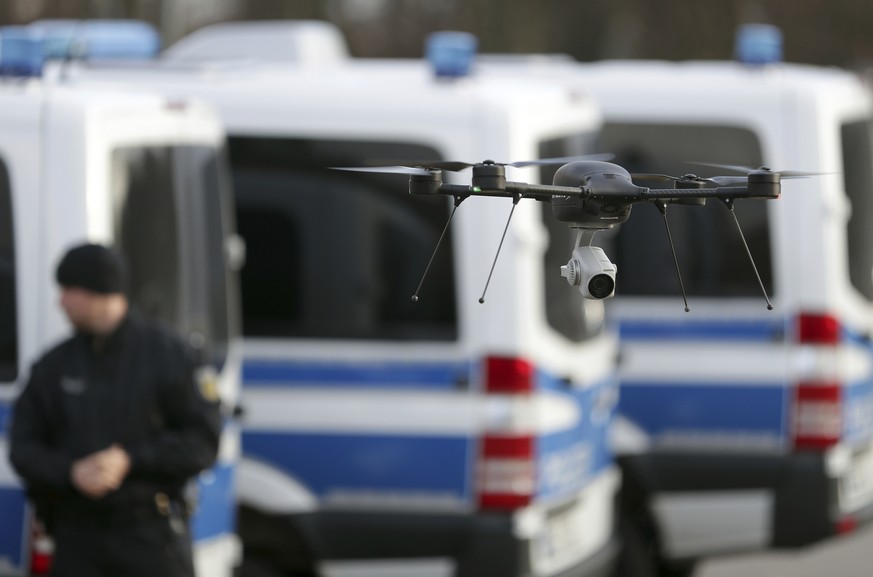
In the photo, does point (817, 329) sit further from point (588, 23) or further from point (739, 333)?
point (588, 23)

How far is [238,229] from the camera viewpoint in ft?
20.3

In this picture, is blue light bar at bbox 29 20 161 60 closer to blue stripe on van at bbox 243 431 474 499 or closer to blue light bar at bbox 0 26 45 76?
blue light bar at bbox 0 26 45 76

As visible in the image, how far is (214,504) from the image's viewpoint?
5383mm

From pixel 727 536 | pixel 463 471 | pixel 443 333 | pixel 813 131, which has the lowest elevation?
pixel 727 536

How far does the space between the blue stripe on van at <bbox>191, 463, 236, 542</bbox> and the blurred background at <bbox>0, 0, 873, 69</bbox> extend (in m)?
18.3

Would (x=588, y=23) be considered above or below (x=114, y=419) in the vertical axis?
above

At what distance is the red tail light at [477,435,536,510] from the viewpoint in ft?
19.5

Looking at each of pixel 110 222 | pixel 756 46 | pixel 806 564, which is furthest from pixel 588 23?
pixel 110 222

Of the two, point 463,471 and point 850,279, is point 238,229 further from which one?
point 850,279

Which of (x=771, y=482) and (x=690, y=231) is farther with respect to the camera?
(x=690, y=231)

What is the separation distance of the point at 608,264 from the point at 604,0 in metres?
29.5

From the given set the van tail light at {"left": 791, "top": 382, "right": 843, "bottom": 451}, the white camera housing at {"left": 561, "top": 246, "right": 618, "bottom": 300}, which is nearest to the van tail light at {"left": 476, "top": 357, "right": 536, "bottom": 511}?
the van tail light at {"left": 791, "top": 382, "right": 843, "bottom": 451}

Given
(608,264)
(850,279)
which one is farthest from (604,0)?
(608,264)

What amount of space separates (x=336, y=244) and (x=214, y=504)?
105cm
